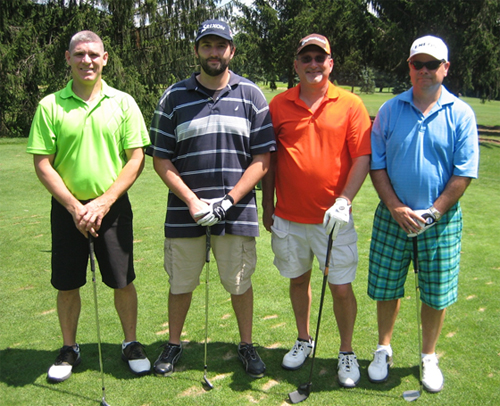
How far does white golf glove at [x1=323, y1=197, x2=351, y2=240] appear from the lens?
2960 mm

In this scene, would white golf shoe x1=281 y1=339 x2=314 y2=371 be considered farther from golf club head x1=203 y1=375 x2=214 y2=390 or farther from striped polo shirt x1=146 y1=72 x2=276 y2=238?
striped polo shirt x1=146 y1=72 x2=276 y2=238

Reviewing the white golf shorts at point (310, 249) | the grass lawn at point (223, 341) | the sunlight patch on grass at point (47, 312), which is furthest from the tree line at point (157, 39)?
the white golf shorts at point (310, 249)

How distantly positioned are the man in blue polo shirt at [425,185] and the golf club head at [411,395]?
124mm

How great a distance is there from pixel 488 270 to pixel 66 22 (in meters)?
18.9

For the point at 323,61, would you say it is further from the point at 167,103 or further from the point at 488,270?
the point at 488,270

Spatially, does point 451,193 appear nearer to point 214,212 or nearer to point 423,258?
point 423,258

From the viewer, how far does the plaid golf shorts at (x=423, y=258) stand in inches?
124

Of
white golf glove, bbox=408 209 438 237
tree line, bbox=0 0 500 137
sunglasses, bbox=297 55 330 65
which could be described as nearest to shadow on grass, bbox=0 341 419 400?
white golf glove, bbox=408 209 438 237

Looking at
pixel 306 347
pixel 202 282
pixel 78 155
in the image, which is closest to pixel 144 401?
pixel 306 347

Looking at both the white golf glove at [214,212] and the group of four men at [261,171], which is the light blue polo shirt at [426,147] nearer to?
the group of four men at [261,171]

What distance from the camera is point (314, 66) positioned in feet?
10.4

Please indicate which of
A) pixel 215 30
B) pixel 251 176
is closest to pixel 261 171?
pixel 251 176

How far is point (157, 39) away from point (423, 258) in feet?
65.2

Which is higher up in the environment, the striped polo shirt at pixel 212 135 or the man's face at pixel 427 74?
the man's face at pixel 427 74
